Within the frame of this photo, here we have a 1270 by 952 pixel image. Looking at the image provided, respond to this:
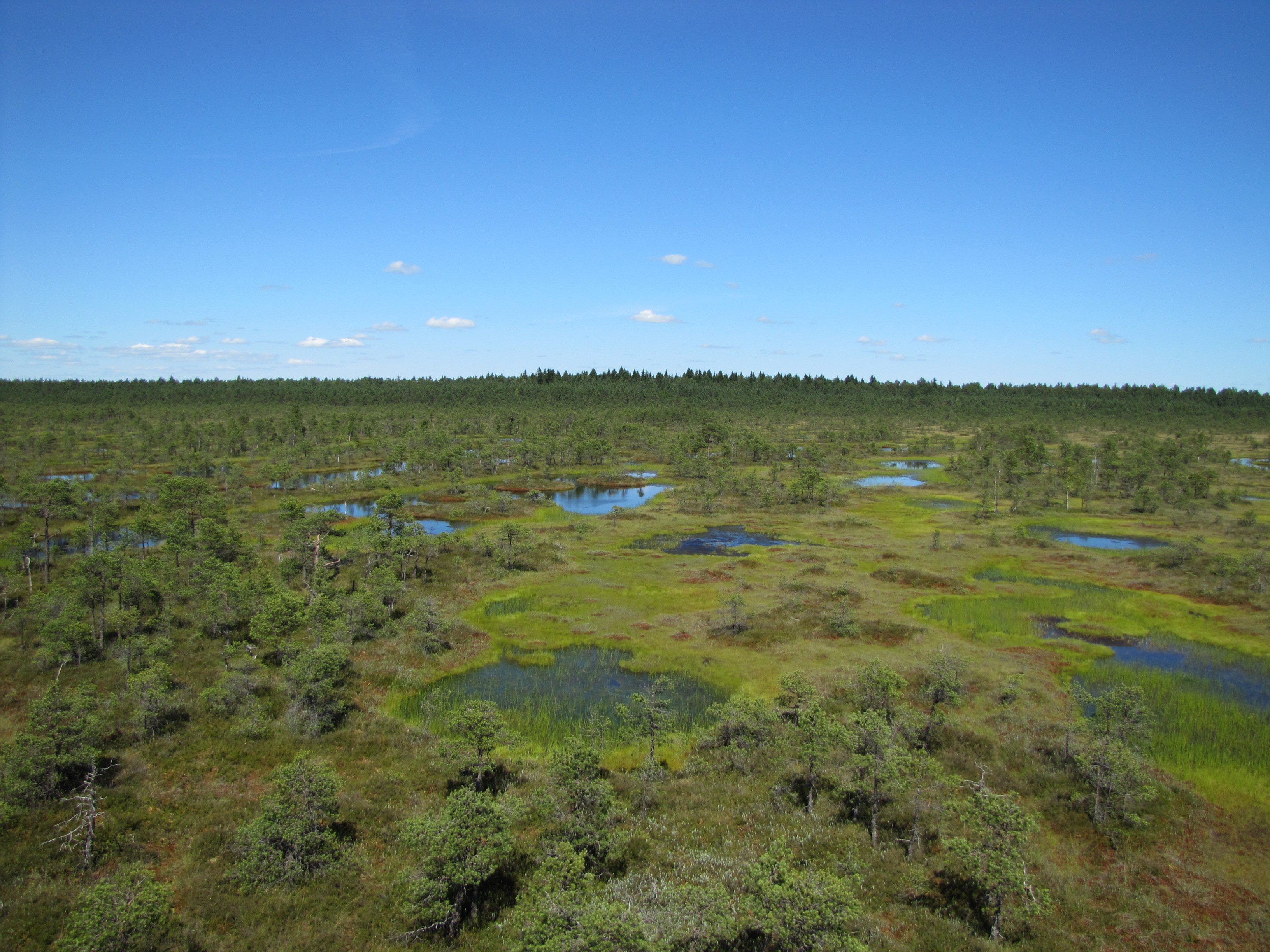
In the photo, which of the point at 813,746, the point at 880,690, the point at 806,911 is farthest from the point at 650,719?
the point at 806,911

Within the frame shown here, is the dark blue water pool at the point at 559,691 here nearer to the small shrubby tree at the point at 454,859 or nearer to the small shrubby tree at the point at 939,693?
the small shrubby tree at the point at 939,693

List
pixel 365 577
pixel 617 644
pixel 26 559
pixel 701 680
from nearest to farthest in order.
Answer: pixel 701 680
pixel 617 644
pixel 26 559
pixel 365 577

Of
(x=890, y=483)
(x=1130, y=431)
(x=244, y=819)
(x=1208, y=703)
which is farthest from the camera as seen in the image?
(x=1130, y=431)

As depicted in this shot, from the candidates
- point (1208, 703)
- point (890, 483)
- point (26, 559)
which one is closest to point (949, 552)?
point (1208, 703)

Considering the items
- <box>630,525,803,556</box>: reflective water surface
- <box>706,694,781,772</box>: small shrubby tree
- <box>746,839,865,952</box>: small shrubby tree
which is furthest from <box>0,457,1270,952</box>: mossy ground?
<box>630,525,803,556</box>: reflective water surface

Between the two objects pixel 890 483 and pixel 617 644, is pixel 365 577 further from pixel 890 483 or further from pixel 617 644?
pixel 890 483

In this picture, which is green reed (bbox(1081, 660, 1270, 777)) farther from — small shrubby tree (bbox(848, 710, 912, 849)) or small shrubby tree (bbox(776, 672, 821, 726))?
small shrubby tree (bbox(776, 672, 821, 726))
